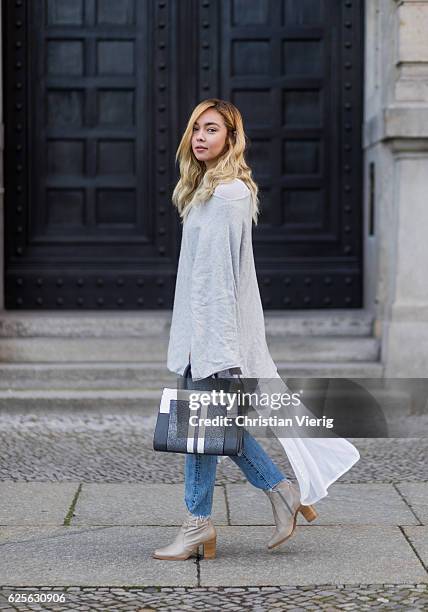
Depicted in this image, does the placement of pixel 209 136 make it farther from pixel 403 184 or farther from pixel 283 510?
pixel 403 184

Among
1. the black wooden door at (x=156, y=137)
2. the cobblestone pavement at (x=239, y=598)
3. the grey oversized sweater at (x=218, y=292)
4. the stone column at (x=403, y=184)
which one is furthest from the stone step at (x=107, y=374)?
the cobblestone pavement at (x=239, y=598)

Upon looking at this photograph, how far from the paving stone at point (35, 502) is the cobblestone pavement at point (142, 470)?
21 centimetres

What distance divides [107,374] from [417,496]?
10.1ft

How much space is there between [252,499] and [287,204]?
3.93 meters

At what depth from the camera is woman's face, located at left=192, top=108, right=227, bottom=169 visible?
5465 mm

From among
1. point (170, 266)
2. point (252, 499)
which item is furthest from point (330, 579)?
point (170, 266)

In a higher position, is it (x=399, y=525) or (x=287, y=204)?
(x=287, y=204)

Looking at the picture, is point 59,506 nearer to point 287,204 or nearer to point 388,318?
point 388,318

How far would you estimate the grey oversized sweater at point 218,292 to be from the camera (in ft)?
17.2

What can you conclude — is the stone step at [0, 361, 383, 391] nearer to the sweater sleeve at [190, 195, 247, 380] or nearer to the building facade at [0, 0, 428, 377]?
the building facade at [0, 0, 428, 377]

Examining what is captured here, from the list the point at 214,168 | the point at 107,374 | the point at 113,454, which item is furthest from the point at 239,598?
the point at 107,374

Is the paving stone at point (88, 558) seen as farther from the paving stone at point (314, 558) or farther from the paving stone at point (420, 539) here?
the paving stone at point (420, 539)

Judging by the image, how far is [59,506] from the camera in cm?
→ 657

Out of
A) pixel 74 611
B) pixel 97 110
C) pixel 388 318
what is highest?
pixel 97 110
